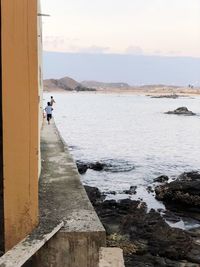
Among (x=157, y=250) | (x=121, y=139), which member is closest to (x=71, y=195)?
(x=157, y=250)

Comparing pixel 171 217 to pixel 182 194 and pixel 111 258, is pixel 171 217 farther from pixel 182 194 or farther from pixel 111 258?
pixel 111 258

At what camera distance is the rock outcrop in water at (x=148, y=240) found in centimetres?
950

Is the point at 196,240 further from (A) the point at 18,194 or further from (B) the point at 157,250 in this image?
(A) the point at 18,194

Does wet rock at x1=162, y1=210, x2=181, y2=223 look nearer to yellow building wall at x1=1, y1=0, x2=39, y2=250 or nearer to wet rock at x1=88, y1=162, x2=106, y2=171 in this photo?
yellow building wall at x1=1, y1=0, x2=39, y2=250

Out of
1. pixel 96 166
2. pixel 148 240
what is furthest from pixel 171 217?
pixel 96 166

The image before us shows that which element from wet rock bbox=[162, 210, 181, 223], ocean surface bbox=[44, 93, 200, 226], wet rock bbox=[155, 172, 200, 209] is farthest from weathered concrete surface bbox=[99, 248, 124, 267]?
ocean surface bbox=[44, 93, 200, 226]

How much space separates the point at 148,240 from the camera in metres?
10.6

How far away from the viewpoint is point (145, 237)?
10.8m

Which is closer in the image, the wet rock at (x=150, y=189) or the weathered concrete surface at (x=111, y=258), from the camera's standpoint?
the weathered concrete surface at (x=111, y=258)

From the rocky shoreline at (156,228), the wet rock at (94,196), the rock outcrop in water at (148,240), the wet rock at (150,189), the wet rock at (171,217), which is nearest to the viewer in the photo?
the rock outcrop in water at (148,240)

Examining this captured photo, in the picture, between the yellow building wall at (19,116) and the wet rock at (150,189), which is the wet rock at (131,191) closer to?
the wet rock at (150,189)

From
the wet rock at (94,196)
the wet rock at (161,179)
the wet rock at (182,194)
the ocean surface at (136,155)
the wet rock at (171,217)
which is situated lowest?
the ocean surface at (136,155)

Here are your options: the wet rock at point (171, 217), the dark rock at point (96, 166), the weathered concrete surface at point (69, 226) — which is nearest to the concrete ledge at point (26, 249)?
the weathered concrete surface at point (69, 226)

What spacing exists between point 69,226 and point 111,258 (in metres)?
1.55
